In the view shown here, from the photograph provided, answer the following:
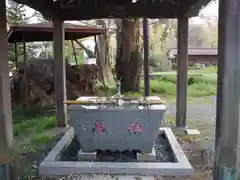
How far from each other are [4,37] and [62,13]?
112 inches

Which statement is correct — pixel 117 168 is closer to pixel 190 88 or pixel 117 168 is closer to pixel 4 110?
pixel 4 110

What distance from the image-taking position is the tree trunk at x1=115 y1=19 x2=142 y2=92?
7.42 metres

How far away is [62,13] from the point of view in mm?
4996

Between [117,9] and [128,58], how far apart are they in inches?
103

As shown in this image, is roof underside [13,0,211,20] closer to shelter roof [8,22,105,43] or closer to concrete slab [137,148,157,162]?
shelter roof [8,22,105,43]

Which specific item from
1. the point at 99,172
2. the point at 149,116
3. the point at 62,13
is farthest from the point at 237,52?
the point at 62,13

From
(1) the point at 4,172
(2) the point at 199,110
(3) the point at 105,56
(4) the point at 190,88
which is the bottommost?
(2) the point at 199,110

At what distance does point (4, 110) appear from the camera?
7.44 feet

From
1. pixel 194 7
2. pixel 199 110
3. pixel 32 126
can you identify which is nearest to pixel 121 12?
pixel 194 7

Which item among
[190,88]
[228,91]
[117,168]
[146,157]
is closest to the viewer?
[228,91]

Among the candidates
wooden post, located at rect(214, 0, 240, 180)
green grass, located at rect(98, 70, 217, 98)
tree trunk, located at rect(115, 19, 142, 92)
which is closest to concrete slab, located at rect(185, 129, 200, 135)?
wooden post, located at rect(214, 0, 240, 180)

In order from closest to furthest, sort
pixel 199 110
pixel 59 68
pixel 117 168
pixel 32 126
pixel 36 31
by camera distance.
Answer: pixel 117 168 → pixel 59 68 → pixel 32 126 → pixel 36 31 → pixel 199 110

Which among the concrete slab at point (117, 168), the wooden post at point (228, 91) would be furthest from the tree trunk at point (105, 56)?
the wooden post at point (228, 91)

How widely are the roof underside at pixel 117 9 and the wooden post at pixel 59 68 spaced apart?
8.5 inches
